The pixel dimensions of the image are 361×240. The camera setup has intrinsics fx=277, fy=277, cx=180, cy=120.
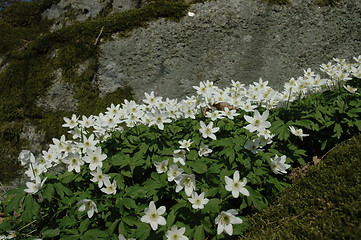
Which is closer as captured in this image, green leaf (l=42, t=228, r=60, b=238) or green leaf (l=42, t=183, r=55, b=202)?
green leaf (l=42, t=228, r=60, b=238)

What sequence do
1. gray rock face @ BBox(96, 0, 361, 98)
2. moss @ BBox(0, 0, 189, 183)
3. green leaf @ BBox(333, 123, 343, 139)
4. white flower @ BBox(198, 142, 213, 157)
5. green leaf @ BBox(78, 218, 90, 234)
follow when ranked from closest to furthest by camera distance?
green leaf @ BBox(78, 218, 90, 234) < white flower @ BBox(198, 142, 213, 157) < green leaf @ BBox(333, 123, 343, 139) < moss @ BBox(0, 0, 189, 183) < gray rock face @ BBox(96, 0, 361, 98)

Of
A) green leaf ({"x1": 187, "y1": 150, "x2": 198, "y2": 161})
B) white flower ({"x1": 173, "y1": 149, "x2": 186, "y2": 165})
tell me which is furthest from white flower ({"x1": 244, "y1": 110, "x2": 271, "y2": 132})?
white flower ({"x1": 173, "y1": 149, "x2": 186, "y2": 165})

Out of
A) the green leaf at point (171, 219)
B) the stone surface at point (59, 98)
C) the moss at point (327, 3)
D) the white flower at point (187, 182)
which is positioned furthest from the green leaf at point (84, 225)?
the moss at point (327, 3)

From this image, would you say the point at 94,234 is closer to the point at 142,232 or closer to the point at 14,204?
the point at 142,232

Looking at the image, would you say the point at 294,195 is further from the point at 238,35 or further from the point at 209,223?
the point at 238,35

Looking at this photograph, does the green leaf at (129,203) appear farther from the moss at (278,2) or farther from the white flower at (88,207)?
the moss at (278,2)

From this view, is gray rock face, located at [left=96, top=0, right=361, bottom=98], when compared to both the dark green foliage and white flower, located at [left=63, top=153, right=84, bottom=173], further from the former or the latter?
white flower, located at [left=63, top=153, right=84, bottom=173]
